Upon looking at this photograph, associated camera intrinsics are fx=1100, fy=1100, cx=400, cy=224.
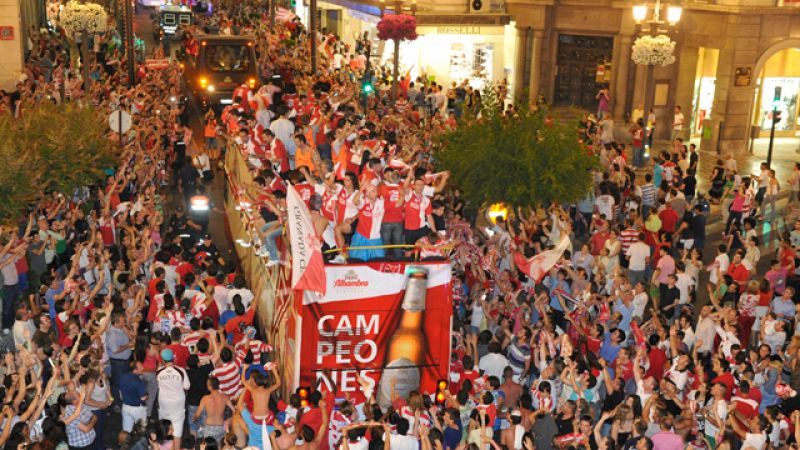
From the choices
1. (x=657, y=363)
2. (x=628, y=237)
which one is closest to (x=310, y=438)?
(x=657, y=363)

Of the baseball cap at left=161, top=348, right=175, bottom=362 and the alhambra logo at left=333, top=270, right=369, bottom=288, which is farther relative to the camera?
the alhambra logo at left=333, top=270, right=369, bottom=288

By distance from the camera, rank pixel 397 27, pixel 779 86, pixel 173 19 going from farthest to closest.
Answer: pixel 173 19, pixel 779 86, pixel 397 27

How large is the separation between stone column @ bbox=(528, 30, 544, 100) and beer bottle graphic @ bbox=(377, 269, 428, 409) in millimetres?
25395

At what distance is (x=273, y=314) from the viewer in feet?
48.1

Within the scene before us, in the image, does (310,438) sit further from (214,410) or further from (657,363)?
(657,363)

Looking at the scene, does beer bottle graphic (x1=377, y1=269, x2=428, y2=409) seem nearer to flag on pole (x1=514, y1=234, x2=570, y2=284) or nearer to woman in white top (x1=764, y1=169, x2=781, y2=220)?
flag on pole (x1=514, y1=234, x2=570, y2=284)

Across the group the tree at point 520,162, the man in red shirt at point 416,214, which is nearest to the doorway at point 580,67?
the tree at point 520,162

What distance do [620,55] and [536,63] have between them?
3304 mm

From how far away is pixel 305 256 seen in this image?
12523 mm

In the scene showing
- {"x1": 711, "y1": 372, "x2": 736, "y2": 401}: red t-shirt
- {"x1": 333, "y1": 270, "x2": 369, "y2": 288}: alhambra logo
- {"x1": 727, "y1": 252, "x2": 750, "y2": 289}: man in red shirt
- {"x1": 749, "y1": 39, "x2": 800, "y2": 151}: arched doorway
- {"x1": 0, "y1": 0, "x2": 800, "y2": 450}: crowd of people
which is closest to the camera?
{"x1": 0, "y1": 0, "x2": 800, "y2": 450}: crowd of people

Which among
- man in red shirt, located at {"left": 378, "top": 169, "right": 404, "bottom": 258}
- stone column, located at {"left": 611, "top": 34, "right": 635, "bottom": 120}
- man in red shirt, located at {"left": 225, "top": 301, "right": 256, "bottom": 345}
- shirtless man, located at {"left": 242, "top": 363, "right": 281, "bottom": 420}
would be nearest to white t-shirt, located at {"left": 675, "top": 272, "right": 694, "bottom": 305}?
man in red shirt, located at {"left": 378, "top": 169, "right": 404, "bottom": 258}

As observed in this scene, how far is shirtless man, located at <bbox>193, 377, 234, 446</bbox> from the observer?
1212 cm

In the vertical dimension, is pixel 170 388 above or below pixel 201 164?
below

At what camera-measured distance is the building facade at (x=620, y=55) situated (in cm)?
3212
